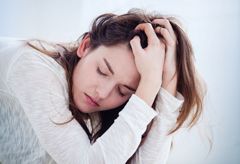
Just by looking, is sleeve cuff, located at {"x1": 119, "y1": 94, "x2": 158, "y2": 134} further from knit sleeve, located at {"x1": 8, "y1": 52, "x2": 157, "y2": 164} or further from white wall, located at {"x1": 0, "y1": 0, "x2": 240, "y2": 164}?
white wall, located at {"x1": 0, "y1": 0, "x2": 240, "y2": 164}

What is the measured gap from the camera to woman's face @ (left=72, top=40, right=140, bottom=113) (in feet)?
2.45

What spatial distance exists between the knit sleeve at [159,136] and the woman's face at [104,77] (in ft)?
0.37

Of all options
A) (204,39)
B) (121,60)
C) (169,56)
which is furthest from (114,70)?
(204,39)

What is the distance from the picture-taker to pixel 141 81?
74cm

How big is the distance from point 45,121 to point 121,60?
0.21 metres

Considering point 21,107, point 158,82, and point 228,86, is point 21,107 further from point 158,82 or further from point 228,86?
point 228,86

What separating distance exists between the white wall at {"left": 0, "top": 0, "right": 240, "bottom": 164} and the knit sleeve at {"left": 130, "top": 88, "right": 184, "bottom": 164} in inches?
18.8

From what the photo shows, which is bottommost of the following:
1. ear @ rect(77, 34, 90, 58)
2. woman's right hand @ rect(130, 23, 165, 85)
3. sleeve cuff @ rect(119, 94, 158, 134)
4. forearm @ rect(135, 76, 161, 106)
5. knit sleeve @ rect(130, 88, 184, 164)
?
knit sleeve @ rect(130, 88, 184, 164)

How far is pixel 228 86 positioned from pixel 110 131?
835mm

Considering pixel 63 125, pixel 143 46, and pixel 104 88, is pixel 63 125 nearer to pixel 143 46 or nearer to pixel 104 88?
pixel 104 88

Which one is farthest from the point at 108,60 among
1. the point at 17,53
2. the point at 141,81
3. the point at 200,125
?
the point at 200,125

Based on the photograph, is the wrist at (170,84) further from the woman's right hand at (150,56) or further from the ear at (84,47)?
the ear at (84,47)

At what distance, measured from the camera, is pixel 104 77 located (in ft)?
2.46

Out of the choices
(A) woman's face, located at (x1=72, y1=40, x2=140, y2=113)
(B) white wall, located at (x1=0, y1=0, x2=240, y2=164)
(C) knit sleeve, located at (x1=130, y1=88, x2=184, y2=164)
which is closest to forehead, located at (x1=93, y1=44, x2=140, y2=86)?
(A) woman's face, located at (x1=72, y1=40, x2=140, y2=113)
